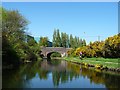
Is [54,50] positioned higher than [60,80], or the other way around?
[54,50]

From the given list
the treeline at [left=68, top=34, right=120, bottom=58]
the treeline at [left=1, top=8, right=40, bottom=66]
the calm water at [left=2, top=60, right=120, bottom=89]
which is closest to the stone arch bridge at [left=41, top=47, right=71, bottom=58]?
the treeline at [left=68, top=34, right=120, bottom=58]

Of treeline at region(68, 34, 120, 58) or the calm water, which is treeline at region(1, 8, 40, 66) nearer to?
the calm water

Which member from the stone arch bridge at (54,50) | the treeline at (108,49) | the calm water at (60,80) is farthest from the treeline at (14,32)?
the stone arch bridge at (54,50)

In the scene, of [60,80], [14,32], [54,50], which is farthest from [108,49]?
[54,50]

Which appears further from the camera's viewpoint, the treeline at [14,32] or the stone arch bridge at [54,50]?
the stone arch bridge at [54,50]

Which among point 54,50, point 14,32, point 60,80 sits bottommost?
point 60,80

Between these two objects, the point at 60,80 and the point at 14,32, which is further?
the point at 14,32

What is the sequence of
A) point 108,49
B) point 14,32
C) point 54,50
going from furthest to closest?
point 54,50 → point 108,49 → point 14,32

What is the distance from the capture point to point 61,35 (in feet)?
439

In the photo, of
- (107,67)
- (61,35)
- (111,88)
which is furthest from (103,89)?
(61,35)

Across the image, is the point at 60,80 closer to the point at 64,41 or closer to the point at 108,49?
the point at 108,49

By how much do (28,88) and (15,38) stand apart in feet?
111

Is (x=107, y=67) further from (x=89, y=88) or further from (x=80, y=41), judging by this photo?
(x=80, y=41)

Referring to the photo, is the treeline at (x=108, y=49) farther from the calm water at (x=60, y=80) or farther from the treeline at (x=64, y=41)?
the treeline at (x=64, y=41)
